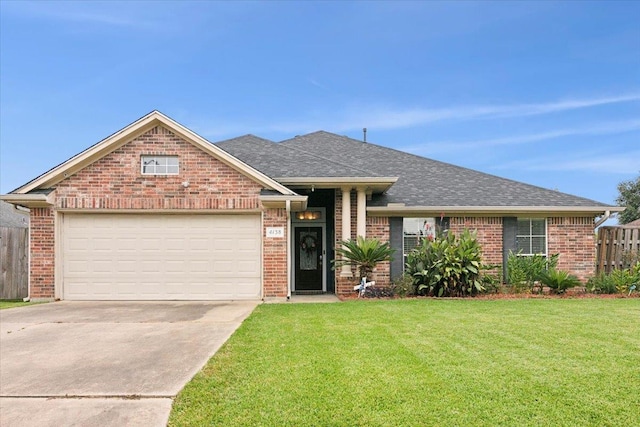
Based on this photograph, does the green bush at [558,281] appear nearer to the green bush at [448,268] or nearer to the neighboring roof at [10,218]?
the green bush at [448,268]

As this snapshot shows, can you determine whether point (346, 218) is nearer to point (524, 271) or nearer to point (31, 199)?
point (524, 271)

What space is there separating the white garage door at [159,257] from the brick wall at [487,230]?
5730mm

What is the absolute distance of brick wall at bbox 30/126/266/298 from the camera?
35.9ft

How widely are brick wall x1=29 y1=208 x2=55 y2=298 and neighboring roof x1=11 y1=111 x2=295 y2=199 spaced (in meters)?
0.71

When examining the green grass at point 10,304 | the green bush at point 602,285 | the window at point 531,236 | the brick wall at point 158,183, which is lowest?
the green grass at point 10,304

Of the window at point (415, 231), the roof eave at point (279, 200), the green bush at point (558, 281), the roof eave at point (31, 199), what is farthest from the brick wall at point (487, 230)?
the roof eave at point (31, 199)

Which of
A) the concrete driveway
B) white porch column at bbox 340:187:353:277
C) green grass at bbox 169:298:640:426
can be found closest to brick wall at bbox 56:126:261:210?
white porch column at bbox 340:187:353:277

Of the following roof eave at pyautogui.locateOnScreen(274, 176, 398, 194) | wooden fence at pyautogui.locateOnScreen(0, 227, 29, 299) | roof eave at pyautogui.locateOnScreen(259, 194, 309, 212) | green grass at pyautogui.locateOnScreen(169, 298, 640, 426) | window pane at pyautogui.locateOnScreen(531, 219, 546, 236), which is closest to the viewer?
green grass at pyautogui.locateOnScreen(169, 298, 640, 426)

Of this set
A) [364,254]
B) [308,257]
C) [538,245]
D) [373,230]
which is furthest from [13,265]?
[538,245]

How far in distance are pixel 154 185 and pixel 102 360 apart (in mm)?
6440

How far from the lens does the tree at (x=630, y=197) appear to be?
31.8 metres

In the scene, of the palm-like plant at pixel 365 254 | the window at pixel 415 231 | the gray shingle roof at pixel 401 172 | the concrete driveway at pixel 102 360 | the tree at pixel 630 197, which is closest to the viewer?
the concrete driveway at pixel 102 360

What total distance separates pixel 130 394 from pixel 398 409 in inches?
94.9

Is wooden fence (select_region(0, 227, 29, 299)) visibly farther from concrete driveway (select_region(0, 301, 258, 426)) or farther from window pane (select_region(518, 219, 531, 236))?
window pane (select_region(518, 219, 531, 236))
